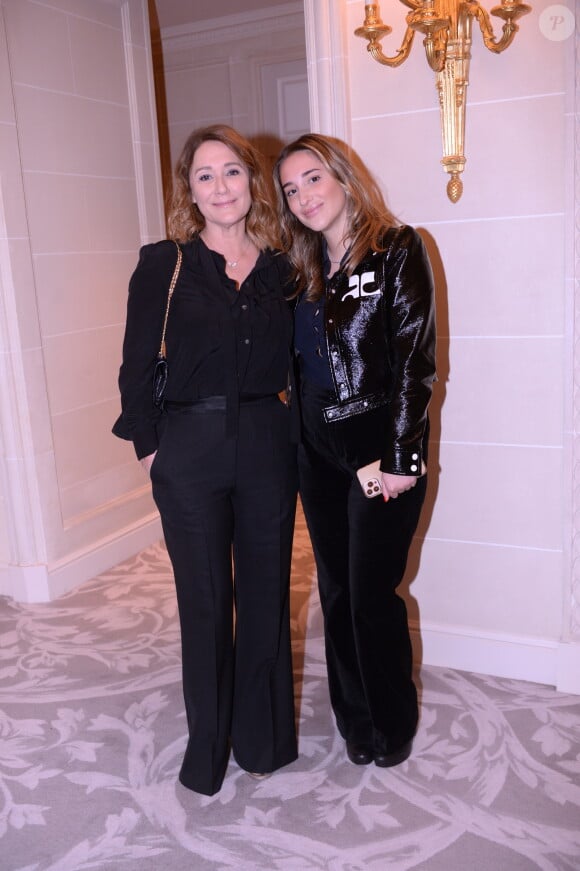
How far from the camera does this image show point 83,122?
12.3ft

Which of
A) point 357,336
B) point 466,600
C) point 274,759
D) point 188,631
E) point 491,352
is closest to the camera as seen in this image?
point 357,336

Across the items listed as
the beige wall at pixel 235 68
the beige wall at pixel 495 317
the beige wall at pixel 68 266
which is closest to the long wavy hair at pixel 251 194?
the beige wall at pixel 495 317

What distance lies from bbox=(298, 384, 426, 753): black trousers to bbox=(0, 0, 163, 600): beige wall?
1752 mm

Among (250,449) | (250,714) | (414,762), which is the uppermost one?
(250,449)


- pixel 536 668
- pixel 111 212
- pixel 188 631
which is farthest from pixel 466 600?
pixel 111 212

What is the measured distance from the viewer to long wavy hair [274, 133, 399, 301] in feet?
6.67

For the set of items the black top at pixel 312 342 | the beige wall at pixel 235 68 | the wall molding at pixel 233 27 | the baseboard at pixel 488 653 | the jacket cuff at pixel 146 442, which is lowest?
the baseboard at pixel 488 653

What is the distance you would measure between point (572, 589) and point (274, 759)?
3.56 feet

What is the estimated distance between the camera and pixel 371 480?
6.79 feet

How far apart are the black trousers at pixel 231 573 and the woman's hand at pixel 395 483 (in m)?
0.27

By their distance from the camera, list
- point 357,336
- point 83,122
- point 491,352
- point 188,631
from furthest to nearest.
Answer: point 83,122 < point 491,352 < point 188,631 < point 357,336

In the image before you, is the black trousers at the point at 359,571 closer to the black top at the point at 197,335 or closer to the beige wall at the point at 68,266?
the black top at the point at 197,335

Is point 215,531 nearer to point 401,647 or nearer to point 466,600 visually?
point 401,647

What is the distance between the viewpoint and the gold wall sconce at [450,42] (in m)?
2.27
